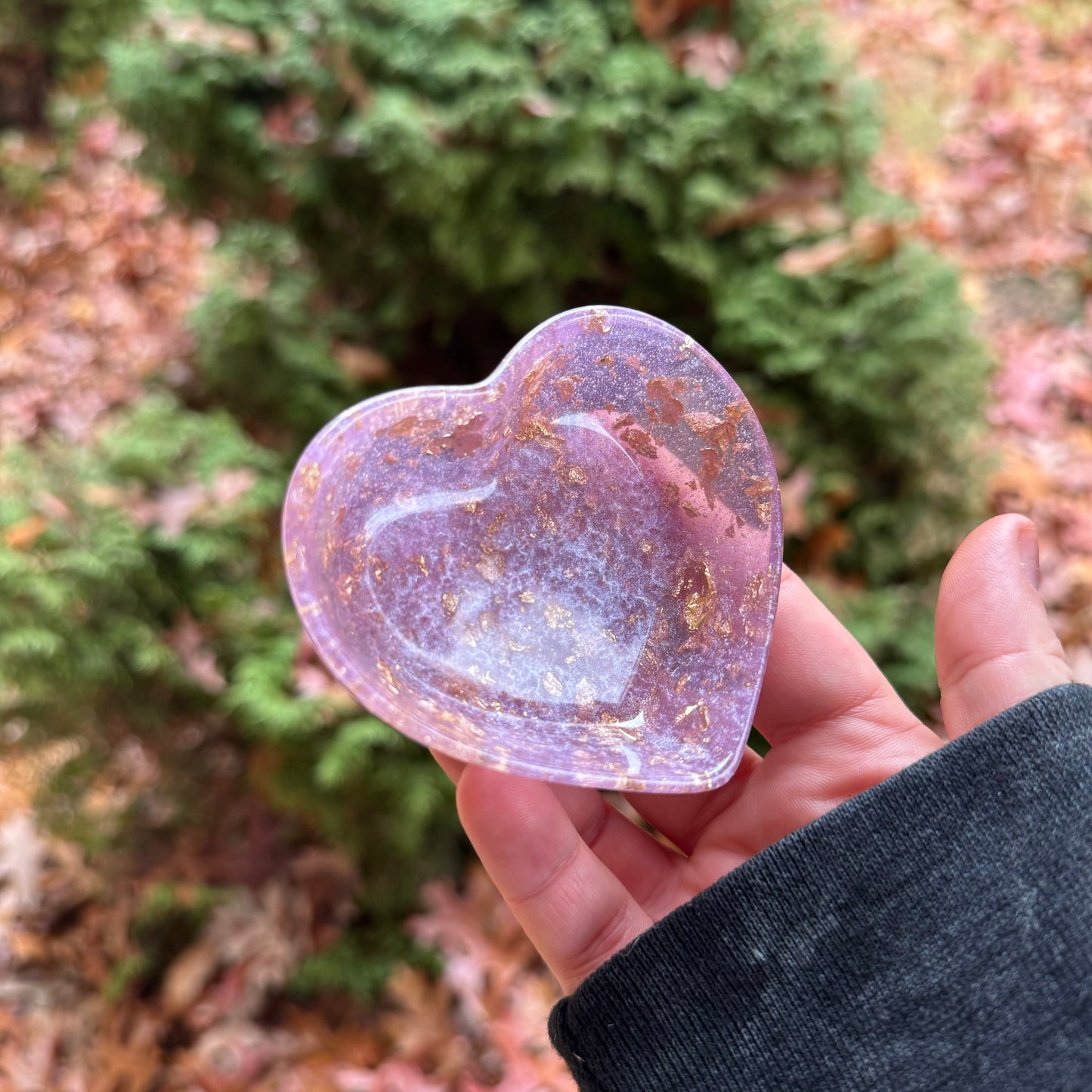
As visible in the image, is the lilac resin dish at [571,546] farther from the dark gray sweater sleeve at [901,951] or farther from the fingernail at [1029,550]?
the fingernail at [1029,550]

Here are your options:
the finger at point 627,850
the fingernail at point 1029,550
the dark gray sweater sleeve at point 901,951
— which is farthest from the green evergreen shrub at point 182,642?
the fingernail at point 1029,550

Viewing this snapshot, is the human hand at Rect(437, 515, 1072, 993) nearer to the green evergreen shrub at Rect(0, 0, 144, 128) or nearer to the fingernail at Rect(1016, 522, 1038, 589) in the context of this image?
the fingernail at Rect(1016, 522, 1038, 589)

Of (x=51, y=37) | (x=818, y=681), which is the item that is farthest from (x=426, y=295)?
→ (x=51, y=37)

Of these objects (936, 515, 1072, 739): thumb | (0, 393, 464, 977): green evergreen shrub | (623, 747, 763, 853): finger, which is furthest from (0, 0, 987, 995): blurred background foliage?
(936, 515, 1072, 739): thumb

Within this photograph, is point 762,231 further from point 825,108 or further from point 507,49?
point 507,49

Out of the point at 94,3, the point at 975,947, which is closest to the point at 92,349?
the point at 94,3

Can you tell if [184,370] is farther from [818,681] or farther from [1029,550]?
[1029,550]

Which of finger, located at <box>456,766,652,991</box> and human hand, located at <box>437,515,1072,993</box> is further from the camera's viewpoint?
finger, located at <box>456,766,652,991</box>
